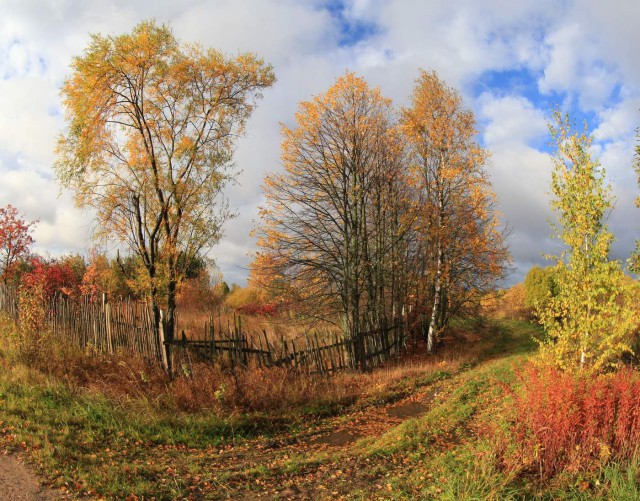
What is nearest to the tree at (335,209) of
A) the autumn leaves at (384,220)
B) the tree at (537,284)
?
the autumn leaves at (384,220)

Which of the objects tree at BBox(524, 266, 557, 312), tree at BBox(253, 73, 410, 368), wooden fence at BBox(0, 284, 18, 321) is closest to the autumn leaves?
tree at BBox(253, 73, 410, 368)

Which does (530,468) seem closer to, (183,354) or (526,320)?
(183,354)

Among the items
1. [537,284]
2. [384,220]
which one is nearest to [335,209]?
[384,220]

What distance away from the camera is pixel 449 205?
714 inches

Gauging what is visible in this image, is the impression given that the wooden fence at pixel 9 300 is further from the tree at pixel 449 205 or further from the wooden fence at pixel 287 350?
the tree at pixel 449 205

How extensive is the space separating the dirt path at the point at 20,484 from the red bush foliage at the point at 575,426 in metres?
6.08

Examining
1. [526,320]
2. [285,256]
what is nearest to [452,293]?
[285,256]

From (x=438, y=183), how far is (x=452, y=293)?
180 inches

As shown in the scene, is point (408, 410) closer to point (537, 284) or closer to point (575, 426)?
point (575, 426)

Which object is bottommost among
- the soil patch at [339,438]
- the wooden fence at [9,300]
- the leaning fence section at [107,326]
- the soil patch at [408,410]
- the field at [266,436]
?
the soil patch at [408,410]

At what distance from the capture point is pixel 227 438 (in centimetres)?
855

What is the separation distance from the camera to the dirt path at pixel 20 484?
5.56 metres

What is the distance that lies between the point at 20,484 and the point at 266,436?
4.23 metres

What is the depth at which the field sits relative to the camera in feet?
→ 19.0
